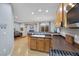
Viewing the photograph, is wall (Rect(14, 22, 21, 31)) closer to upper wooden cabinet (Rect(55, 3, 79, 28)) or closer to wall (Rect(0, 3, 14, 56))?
wall (Rect(0, 3, 14, 56))

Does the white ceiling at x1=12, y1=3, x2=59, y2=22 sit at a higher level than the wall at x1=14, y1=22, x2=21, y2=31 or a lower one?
higher

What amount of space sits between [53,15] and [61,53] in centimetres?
45

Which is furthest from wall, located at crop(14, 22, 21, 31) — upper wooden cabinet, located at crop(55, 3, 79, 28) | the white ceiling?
upper wooden cabinet, located at crop(55, 3, 79, 28)

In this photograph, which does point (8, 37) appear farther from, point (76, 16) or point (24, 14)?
point (76, 16)

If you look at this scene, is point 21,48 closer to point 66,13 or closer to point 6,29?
point 6,29

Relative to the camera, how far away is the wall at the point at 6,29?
3.94 feet

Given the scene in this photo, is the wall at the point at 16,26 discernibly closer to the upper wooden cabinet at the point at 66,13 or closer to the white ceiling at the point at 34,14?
the white ceiling at the point at 34,14

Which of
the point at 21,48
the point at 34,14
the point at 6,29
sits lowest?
the point at 21,48

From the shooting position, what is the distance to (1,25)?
1200 millimetres

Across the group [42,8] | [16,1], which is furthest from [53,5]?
[16,1]

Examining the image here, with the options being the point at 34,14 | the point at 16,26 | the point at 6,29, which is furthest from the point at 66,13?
the point at 6,29

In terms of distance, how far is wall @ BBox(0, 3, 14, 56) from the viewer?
120 cm

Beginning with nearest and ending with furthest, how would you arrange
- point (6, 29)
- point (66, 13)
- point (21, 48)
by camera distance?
point (6, 29), point (21, 48), point (66, 13)

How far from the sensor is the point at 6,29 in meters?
1.21
